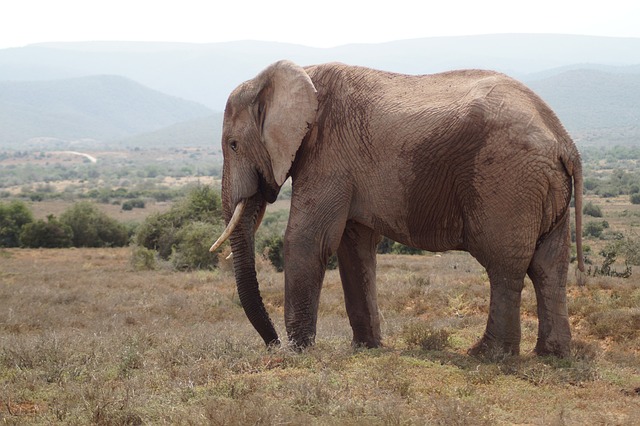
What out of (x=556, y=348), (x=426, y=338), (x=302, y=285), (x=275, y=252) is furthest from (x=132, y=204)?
(x=556, y=348)

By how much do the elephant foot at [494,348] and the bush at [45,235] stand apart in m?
36.1

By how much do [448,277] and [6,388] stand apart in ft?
43.2

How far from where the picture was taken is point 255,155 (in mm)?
9133

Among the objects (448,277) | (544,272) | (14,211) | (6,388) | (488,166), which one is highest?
(488,166)

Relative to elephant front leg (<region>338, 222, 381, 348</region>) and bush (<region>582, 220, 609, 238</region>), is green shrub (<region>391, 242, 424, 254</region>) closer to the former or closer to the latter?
bush (<region>582, 220, 609, 238</region>)

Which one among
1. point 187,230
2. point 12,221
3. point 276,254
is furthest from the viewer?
Result: point 12,221

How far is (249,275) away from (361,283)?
1.41 meters

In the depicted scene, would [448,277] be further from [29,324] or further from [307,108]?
[307,108]

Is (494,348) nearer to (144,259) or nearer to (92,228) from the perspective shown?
(144,259)

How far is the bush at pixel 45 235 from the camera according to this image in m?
40.6

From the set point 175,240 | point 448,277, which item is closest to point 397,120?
point 448,277

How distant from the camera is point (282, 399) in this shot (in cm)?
638

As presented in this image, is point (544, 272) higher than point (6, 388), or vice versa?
point (544, 272)

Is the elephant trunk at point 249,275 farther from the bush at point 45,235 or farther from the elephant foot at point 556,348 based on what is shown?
the bush at point 45,235
